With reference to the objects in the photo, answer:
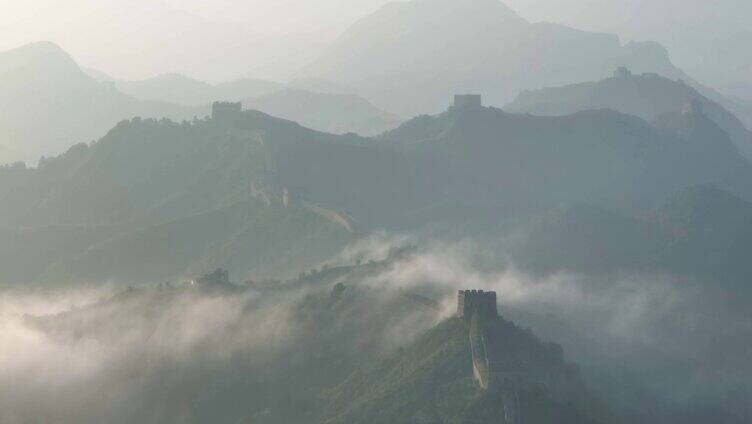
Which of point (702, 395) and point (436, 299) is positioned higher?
point (436, 299)

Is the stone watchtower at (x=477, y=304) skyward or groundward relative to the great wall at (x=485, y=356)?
skyward

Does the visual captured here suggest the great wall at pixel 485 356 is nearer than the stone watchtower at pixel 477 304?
Yes

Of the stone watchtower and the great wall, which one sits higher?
the stone watchtower

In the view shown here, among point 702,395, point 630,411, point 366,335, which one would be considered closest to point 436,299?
point 366,335

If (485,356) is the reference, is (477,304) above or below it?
above

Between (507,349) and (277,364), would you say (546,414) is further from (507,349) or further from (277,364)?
(277,364)

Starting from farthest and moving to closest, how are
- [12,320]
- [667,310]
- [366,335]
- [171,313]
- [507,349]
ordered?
[667,310] < [12,320] < [171,313] < [366,335] < [507,349]

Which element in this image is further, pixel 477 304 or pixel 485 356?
pixel 477 304

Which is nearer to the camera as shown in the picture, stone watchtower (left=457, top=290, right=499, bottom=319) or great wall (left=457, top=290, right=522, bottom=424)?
great wall (left=457, top=290, right=522, bottom=424)
